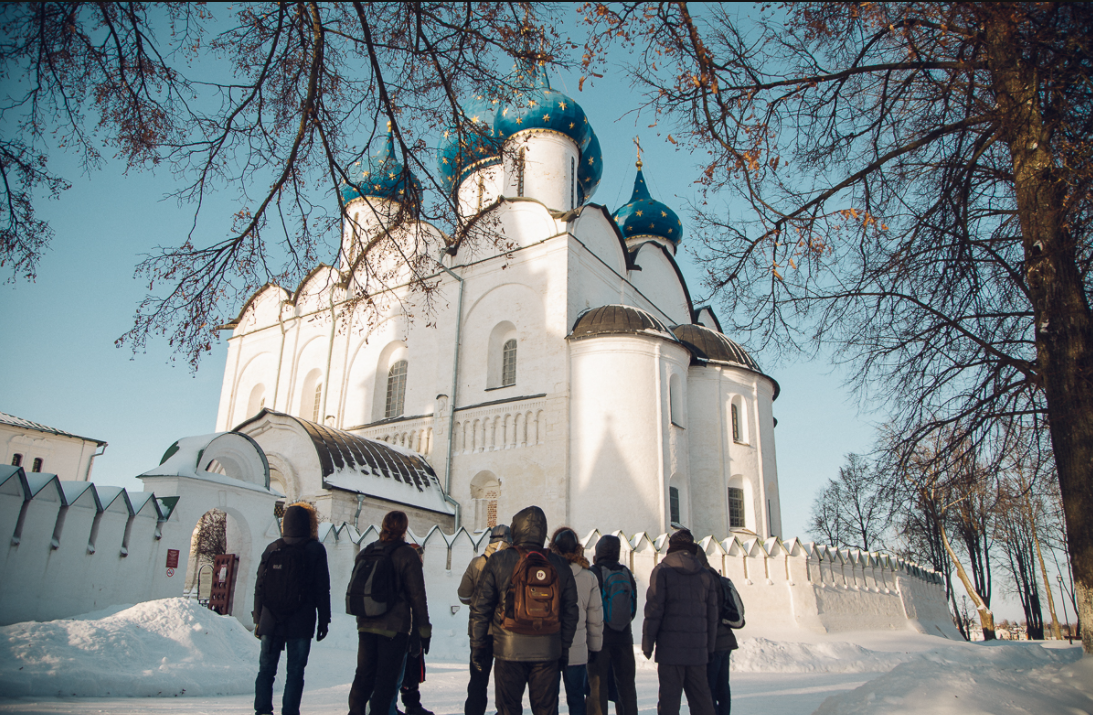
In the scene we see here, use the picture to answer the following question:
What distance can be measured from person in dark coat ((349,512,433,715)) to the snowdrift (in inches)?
96.6

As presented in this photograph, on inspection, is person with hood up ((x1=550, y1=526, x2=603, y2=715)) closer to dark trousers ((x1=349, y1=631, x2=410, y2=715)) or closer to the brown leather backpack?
the brown leather backpack

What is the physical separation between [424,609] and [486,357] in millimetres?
14856

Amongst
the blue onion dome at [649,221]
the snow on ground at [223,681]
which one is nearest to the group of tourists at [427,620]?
the snow on ground at [223,681]

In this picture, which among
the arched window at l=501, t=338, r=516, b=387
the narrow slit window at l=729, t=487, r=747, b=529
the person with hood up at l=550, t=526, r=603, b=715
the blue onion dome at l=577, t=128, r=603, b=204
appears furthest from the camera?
the blue onion dome at l=577, t=128, r=603, b=204

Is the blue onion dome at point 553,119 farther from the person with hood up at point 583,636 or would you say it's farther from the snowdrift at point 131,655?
the person with hood up at point 583,636

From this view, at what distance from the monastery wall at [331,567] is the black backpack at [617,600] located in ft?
21.9

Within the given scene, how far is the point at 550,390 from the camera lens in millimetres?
17781

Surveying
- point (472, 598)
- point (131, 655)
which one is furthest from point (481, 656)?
point (131, 655)

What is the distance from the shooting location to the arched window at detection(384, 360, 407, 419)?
2138 centimetres

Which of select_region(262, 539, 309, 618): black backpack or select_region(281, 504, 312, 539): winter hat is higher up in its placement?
select_region(281, 504, 312, 539): winter hat

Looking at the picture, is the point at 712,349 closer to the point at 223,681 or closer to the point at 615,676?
the point at 615,676

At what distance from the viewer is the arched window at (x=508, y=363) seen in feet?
63.3

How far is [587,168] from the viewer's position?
938 inches

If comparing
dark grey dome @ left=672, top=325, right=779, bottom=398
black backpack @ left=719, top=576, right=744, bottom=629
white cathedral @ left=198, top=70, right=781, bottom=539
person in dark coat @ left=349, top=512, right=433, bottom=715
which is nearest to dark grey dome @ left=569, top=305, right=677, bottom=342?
white cathedral @ left=198, top=70, right=781, bottom=539
